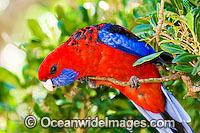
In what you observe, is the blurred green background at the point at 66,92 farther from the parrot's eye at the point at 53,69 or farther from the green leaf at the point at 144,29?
the parrot's eye at the point at 53,69

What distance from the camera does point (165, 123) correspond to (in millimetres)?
1427

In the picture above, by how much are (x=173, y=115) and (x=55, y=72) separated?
73 cm

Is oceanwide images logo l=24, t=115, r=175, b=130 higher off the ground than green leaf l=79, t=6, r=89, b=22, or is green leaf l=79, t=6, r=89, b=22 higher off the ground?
green leaf l=79, t=6, r=89, b=22

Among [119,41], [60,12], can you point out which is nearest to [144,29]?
[119,41]

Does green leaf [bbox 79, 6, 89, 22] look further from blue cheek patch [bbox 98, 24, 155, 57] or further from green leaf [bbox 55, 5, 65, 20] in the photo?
blue cheek patch [bbox 98, 24, 155, 57]

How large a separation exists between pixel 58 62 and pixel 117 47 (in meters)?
0.33

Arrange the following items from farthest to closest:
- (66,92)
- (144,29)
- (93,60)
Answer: (66,92), (93,60), (144,29)

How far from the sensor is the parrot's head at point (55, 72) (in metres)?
1.22

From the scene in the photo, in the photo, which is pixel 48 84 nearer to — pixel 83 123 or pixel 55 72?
pixel 55 72

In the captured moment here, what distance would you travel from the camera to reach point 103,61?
1321 millimetres

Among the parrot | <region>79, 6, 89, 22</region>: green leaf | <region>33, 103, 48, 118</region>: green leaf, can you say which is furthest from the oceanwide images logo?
<region>79, 6, 89, 22</region>: green leaf

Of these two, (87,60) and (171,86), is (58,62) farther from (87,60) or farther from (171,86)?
(171,86)

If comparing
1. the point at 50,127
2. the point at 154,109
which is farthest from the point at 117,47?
the point at 50,127

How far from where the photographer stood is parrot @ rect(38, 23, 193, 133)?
1.24 meters
